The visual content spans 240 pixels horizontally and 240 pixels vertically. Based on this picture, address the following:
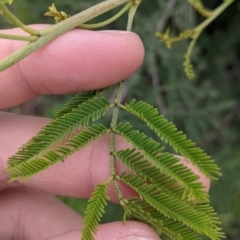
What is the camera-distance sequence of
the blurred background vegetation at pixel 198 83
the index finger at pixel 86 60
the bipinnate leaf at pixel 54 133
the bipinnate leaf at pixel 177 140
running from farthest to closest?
1. the blurred background vegetation at pixel 198 83
2. the index finger at pixel 86 60
3. the bipinnate leaf at pixel 54 133
4. the bipinnate leaf at pixel 177 140

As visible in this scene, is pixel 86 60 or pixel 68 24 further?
pixel 86 60

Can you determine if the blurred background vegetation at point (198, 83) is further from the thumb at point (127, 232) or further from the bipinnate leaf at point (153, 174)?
the bipinnate leaf at point (153, 174)

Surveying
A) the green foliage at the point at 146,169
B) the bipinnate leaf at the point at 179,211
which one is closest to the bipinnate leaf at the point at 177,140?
the green foliage at the point at 146,169

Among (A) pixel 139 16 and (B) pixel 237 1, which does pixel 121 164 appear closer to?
(A) pixel 139 16

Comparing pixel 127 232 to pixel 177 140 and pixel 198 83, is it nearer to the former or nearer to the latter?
pixel 177 140

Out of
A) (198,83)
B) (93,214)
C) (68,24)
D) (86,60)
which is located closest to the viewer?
(93,214)

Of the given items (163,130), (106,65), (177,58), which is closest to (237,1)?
(177,58)

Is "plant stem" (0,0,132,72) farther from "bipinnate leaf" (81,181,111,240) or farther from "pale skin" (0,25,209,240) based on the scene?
"bipinnate leaf" (81,181,111,240)

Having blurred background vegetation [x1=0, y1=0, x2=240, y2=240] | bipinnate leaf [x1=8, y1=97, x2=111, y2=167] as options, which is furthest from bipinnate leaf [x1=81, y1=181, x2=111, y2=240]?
blurred background vegetation [x1=0, y1=0, x2=240, y2=240]

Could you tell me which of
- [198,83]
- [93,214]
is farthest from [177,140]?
[198,83]
